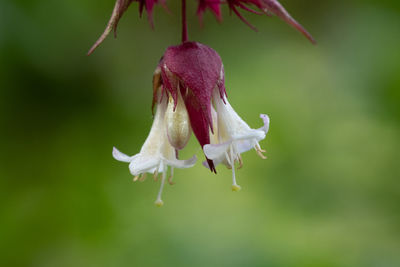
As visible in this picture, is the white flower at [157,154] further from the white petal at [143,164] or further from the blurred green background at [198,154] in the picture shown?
the blurred green background at [198,154]

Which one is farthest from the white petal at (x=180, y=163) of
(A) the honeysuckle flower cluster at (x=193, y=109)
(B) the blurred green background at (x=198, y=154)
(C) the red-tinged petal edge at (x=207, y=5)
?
(B) the blurred green background at (x=198, y=154)

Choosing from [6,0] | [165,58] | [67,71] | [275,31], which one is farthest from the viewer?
[275,31]

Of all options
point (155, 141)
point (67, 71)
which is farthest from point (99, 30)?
point (155, 141)

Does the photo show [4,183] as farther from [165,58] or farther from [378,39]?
[378,39]

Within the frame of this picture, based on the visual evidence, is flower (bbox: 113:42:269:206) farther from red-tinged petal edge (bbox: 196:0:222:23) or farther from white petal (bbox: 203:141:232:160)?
red-tinged petal edge (bbox: 196:0:222:23)

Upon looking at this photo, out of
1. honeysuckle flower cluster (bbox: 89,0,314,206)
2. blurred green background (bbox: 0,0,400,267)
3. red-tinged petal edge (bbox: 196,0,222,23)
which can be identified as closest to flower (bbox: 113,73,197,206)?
honeysuckle flower cluster (bbox: 89,0,314,206)

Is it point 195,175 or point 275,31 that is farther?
point 275,31

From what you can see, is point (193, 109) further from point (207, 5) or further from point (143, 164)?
point (207, 5)

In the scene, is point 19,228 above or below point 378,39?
below
